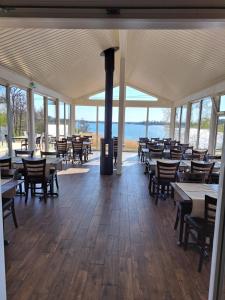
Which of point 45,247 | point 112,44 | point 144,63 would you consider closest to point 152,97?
point 144,63

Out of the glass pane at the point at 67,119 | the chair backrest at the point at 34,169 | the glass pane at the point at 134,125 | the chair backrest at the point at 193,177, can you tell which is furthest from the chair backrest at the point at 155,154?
the glass pane at the point at 67,119

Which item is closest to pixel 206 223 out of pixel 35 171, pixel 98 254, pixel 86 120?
pixel 98 254

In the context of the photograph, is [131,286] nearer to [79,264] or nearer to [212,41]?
[79,264]

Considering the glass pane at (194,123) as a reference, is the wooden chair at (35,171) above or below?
below

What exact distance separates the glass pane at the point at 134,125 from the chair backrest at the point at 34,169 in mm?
8830

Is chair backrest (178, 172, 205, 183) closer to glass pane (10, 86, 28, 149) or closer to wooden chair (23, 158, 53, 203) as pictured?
wooden chair (23, 158, 53, 203)

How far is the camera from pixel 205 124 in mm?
7875

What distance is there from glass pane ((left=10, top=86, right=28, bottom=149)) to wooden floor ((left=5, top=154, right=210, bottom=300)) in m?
2.58

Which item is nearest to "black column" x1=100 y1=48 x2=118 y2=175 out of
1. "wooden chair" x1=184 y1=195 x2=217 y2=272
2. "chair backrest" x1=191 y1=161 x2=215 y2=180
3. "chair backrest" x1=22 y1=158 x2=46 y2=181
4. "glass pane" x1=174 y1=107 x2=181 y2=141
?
"chair backrest" x1=22 y1=158 x2=46 y2=181

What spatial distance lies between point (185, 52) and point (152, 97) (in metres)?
6.87

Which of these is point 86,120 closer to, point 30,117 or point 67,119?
point 67,119

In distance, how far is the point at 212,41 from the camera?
4578mm

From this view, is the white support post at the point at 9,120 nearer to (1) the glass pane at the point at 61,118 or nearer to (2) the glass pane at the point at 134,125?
(1) the glass pane at the point at 61,118

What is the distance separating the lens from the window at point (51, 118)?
940 centimetres
